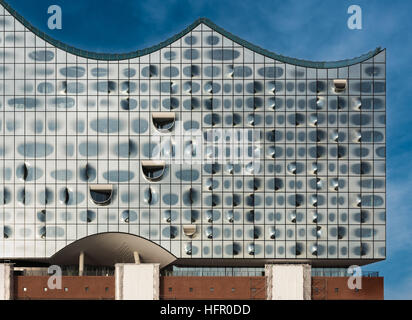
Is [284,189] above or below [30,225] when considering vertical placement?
above

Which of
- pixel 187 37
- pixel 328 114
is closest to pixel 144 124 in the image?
pixel 187 37

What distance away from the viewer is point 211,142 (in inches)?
2224

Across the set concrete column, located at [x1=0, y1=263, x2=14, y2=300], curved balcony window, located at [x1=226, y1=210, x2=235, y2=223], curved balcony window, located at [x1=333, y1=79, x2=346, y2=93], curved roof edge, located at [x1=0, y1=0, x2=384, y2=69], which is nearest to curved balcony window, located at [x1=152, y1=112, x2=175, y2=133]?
curved roof edge, located at [x1=0, y1=0, x2=384, y2=69]

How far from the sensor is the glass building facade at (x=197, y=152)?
56312mm

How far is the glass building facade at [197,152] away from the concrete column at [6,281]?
3197 mm

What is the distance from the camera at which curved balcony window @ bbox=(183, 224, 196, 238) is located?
56.1 meters

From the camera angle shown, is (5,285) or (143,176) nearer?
(5,285)

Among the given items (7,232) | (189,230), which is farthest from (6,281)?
(189,230)

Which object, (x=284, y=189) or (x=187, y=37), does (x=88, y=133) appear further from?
(x=284, y=189)

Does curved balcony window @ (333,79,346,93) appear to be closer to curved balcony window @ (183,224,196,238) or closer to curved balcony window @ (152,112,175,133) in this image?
curved balcony window @ (152,112,175,133)

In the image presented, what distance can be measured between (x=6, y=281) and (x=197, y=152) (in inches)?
958

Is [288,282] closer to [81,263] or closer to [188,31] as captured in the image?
[81,263]

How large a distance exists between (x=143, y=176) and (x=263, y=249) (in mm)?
15672

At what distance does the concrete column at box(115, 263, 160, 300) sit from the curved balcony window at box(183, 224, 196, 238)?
531cm
